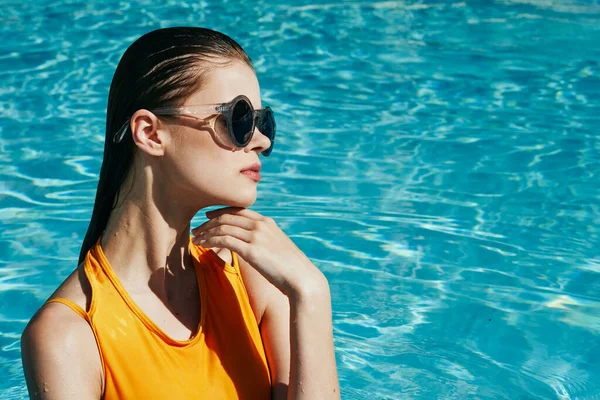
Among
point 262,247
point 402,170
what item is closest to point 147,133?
point 262,247

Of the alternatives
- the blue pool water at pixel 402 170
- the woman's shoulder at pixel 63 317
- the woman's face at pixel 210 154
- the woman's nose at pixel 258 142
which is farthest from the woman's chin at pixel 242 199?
the blue pool water at pixel 402 170

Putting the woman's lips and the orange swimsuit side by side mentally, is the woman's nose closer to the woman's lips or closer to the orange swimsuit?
the woman's lips

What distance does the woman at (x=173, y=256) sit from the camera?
237cm

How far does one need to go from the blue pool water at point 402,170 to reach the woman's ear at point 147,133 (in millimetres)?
1884

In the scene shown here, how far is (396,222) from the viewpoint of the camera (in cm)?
534

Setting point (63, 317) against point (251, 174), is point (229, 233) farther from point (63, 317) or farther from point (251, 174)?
point (63, 317)

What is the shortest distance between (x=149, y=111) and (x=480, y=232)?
3188mm

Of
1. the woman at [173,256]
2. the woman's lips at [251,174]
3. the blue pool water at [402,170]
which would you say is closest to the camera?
the woman at [173,256]

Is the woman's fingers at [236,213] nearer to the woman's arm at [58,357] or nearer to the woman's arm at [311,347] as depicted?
the woman's arm at [311,347]

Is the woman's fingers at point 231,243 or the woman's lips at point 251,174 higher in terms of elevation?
the woman's lips at point 251,174

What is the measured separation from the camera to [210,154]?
8.00 ft

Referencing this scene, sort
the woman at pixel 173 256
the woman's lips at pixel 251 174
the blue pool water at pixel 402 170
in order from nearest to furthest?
the woman at pixel 173 256
the woman's lips at pixel 251 174
the blue pool water at pixel 402 170

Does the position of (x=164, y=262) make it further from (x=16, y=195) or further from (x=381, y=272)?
(x=16, y=195)

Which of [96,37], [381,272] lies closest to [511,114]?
[381,272]
